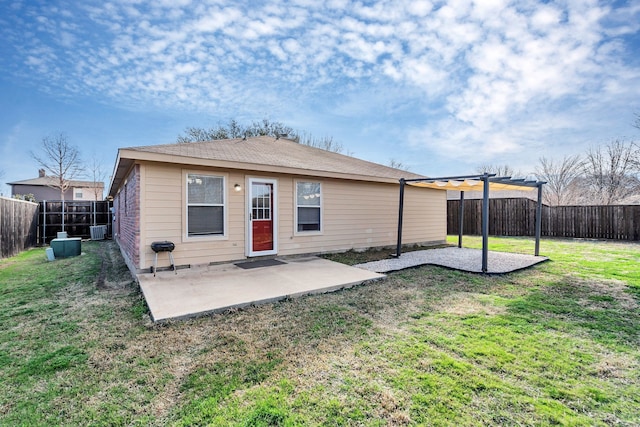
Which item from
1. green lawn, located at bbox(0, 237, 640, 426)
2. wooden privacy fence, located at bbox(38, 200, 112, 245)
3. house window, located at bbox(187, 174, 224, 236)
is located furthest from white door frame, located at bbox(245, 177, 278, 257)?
wooden privacy fence, located at bbox(38, 200, 112, 245)

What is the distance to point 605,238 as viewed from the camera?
39.9ft

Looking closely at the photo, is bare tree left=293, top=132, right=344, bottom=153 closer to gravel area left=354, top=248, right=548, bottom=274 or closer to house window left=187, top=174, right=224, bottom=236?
gravel area left=354, top=248, right=548, bottom=274

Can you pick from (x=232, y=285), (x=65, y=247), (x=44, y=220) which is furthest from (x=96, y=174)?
(x=232, y=285)

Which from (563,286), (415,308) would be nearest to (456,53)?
(563,286)

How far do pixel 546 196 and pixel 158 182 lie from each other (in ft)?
85.7

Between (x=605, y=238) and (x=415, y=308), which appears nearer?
(x=415, y=308)

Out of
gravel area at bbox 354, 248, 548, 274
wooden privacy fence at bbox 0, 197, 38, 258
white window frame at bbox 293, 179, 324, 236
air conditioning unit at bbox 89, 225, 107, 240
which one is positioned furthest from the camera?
air conditioning unit at bbox 89, 225, 107, 240

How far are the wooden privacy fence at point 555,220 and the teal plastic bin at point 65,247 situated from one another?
16082 millimetres

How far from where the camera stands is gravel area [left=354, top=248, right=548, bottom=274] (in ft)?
20.9

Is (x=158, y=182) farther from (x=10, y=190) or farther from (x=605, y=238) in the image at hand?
(x=10, y=190)

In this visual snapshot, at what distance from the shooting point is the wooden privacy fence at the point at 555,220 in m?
11.8

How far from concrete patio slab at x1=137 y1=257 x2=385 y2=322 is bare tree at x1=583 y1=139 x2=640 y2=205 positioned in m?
21.1

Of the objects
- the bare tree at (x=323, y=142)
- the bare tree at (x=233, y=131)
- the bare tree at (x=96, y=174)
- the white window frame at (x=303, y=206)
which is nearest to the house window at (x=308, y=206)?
the white window frame at (x=303, y=206)

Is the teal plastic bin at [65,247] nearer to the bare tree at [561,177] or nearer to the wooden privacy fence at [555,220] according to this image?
the wooden privacy fence at [555,220]
